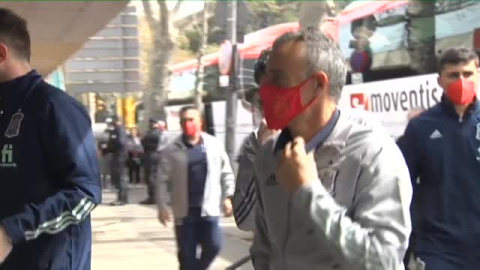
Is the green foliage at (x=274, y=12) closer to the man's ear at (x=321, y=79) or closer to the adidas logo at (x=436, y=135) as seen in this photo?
the adidas logo at (x=436, y=135)

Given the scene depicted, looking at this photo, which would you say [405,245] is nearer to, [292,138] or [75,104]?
[292,138]

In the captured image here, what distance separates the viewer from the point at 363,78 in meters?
16.8

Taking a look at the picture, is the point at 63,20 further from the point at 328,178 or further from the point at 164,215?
the point at 328,178

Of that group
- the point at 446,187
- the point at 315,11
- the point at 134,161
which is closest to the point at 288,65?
the point at 446,187

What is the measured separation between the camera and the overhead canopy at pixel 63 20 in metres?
11.7

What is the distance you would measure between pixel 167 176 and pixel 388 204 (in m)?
5.82

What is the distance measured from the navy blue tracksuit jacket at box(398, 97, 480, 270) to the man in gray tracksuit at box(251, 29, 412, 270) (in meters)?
1.95

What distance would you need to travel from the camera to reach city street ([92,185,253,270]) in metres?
11.3

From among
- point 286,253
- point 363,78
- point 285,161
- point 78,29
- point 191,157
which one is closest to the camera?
point 285,161

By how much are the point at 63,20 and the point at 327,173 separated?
37.5 feet

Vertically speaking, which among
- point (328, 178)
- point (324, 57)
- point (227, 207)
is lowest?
point (227, 207)

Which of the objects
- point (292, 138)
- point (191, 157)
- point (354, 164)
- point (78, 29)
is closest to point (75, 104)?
point (292, 138)

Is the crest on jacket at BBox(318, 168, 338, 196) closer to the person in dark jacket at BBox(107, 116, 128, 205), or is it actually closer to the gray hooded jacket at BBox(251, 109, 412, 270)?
the gray hooded jacket at BBox(251, 109, 412, 270)

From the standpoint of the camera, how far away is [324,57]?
2539 millimetres
